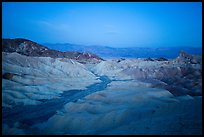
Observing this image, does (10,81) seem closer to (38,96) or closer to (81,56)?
(38,96)

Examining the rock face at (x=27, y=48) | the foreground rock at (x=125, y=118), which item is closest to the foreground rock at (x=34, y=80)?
the foreground rock at (x=125, y=118)

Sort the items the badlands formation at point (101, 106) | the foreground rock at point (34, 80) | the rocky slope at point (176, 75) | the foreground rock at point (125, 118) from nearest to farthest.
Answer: the foreground rock at point (125, 118), the badlands formation at point (101, 106), the foreground rock at point (34, 80), the rocky slope at point (176, 75)

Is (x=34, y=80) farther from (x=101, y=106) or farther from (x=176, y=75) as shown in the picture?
(x=176, y=75)

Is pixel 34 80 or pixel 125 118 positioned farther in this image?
pixel 34 80

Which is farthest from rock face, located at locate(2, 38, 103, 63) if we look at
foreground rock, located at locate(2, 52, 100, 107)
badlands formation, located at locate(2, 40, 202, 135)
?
badlands formation, located at locate(2, 40, 202, 135)

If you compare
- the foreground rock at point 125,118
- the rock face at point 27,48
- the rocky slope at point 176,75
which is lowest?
the foreground rock at point 125,118

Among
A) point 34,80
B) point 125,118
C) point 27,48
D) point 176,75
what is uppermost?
point 27,48

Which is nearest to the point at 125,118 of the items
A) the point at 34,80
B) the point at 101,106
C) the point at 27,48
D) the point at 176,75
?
the point at 101,106

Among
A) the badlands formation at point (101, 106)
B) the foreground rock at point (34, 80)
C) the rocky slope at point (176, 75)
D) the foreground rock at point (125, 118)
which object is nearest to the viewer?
the foreground rock at point (125, 118)

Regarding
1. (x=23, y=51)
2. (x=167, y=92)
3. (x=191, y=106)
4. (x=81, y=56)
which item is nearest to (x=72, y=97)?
(x=167, y=92)

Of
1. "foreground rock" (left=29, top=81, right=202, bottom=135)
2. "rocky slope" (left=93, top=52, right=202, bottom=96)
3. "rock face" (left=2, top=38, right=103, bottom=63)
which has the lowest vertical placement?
"foreground rock" (left=29, top=81, right=202, bottom=135)

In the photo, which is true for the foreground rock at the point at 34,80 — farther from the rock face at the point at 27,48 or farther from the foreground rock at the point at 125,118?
the rock face at the point at 27,48

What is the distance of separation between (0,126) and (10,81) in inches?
374

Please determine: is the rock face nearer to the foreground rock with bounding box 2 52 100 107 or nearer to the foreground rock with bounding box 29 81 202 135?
the foreground rock with bounding box 2 52 100 107
